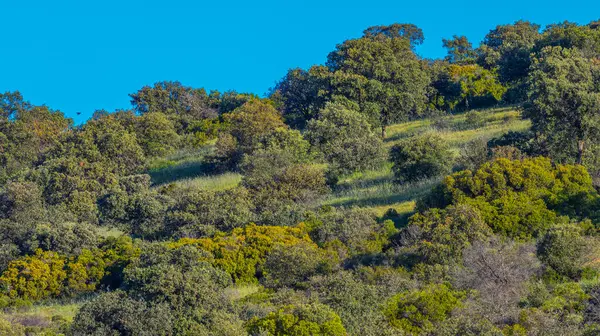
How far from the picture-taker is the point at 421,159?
43562mm

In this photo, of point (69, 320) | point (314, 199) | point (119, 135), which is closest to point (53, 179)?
point (119, 135)

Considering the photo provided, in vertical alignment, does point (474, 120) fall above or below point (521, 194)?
above

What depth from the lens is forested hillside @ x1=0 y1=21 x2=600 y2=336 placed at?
25.5 m

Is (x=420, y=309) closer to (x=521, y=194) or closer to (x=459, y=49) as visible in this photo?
(x=521, y=194)

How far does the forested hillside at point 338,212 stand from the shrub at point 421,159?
0.10 meters

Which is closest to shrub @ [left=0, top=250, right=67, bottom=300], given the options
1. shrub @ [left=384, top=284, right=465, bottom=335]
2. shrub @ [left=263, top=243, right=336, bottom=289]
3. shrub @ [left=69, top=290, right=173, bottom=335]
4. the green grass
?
shrub @ [left=263, top=243, right=336, bottom=289]

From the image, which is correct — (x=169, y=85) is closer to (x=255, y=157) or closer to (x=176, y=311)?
(x=255, y=157)

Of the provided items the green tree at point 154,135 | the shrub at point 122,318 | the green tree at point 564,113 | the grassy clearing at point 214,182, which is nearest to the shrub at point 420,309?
the shrub at point 122,318

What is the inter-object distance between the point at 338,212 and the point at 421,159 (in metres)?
8.12

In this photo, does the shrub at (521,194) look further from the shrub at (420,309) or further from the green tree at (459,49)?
the green tree at (459,49)

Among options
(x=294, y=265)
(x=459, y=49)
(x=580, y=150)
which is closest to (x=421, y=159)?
(x=580, y=150)

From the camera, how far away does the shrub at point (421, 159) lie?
43.5 m

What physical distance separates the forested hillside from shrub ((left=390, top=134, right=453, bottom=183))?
0.10 m

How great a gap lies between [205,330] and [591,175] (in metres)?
20.7
